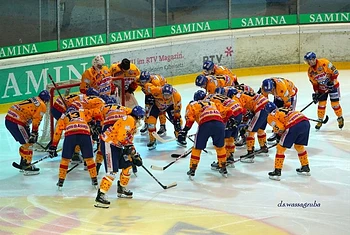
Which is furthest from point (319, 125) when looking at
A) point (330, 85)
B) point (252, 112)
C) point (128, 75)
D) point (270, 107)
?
point (128, 75)

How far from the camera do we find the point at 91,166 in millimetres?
8523

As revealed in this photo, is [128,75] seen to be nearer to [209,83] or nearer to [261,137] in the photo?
[209,83]

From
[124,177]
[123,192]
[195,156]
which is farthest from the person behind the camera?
[195,156]

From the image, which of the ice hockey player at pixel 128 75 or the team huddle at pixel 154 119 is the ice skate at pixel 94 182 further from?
the ice hockey player at pixel 128 75

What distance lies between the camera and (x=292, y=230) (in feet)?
24.3

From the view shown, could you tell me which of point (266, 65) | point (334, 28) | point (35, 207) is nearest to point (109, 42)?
point (266, 65)

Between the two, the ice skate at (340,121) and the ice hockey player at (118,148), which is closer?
the ice hockey player at (118,148)

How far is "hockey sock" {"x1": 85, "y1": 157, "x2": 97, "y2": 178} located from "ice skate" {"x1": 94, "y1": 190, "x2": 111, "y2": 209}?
563mm

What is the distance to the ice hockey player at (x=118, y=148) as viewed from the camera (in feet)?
26.0

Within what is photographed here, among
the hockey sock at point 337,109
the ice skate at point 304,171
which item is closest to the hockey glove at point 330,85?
the hockey sock at point 337,109

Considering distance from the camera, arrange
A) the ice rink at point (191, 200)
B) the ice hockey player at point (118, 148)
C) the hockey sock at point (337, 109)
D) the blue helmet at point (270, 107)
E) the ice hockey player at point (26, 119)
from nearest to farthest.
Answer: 1. the ice rink at point (191, 200)
2. the ice hockey player at point (118, 148)
3. the blue helmet at point (270, 107)
4. the ice hockey player at point (26, 119)
5. the hockey sock at point (337, 109)

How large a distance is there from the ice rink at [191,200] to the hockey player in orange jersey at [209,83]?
2.47ft

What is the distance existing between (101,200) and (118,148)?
52 cm

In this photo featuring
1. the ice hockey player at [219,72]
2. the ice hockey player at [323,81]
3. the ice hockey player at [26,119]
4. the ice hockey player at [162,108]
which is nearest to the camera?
the ice hockey player at [26,119]
